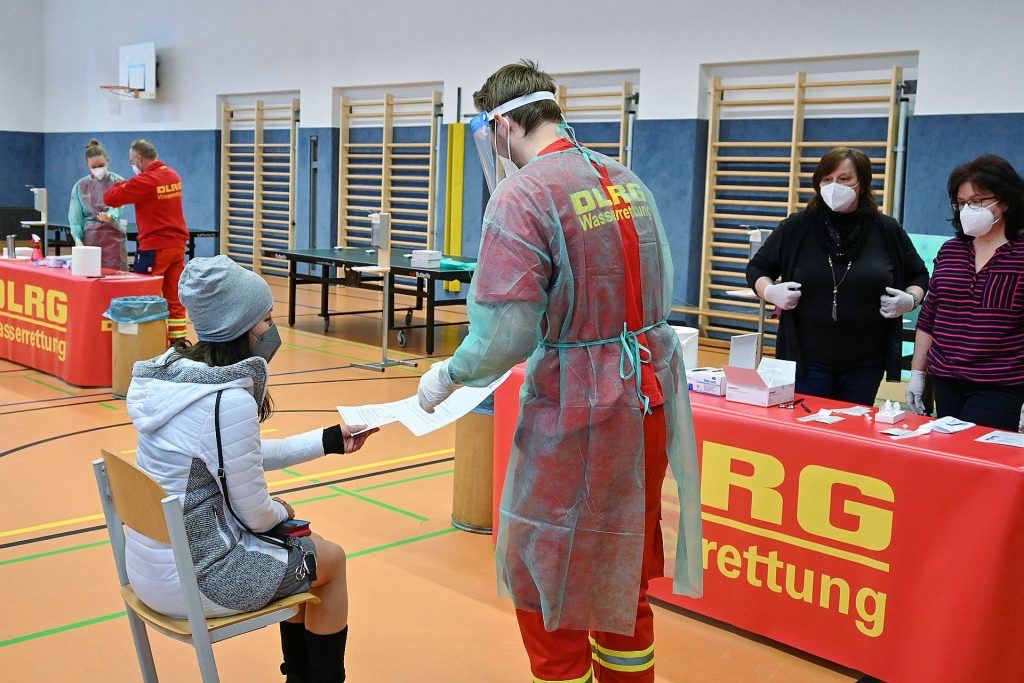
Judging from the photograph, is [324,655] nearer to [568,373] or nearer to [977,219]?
[568,373]

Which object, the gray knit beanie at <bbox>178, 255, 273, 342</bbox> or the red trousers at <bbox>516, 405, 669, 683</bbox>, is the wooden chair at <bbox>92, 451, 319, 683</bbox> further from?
the red trousers at <bbox>516, 405, 669, 683</bbox>

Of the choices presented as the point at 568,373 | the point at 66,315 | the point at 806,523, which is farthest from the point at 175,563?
the point at 66,315

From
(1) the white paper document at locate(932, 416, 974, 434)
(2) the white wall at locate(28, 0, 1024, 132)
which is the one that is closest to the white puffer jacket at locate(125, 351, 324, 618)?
(1) the white paper document at locate(932, 416, 974, 434)

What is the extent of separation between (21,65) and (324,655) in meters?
16.4

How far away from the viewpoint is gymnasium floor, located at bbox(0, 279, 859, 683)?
259 cm

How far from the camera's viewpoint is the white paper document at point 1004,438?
238 cm

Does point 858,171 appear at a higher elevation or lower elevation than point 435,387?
higher

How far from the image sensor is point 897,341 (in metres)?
3.16

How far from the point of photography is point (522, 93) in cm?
186

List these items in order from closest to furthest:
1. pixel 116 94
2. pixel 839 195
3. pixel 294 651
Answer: pixel 294 651
pixel 839 195
pixel 116 94

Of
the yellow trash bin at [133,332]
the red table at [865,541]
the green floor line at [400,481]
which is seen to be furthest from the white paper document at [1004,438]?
the yellow trash bin at [133,332]

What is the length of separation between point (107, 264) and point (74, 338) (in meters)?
2.28

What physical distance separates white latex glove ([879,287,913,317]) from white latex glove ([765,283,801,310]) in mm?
257

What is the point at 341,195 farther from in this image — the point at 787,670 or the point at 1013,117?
the point at 787,670
